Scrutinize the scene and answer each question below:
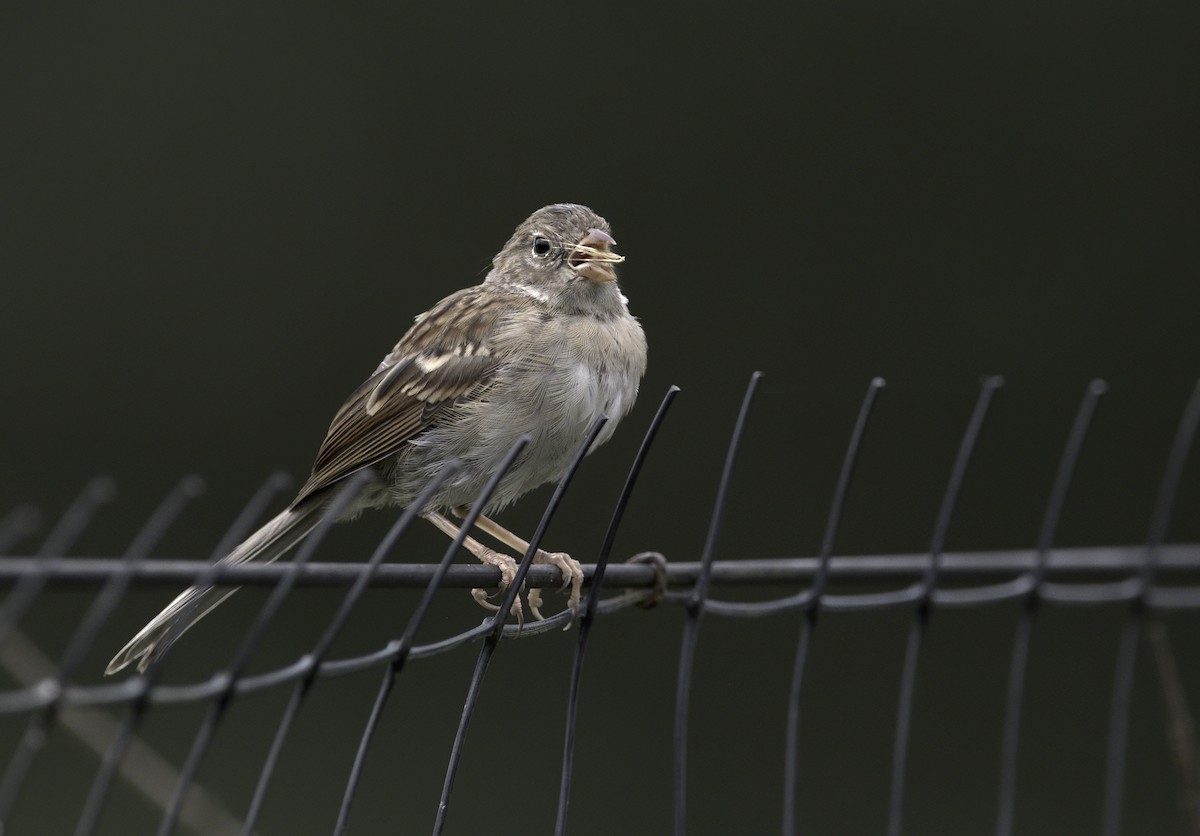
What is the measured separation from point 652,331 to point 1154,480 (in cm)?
200

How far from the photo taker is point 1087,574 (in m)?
1.85

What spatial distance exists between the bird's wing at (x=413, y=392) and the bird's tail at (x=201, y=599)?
0.07m

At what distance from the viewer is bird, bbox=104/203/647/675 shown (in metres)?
3.26

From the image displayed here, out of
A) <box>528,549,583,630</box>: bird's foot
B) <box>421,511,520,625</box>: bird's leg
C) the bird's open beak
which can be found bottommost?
<box>421,511,520,625</box>: bird's leg

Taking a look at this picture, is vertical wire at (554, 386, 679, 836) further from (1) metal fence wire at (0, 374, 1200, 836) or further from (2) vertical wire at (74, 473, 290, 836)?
(2) vertical wire at (74, 473, 290, 836)

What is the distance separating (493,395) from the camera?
3309 mm

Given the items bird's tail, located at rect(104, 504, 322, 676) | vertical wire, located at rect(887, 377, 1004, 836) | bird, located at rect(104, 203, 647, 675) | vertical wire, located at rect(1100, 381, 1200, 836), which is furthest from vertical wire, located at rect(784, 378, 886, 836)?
bird, located at rect(104, 203, 647, 675)

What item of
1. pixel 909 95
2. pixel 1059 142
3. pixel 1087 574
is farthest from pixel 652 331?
pixel 1087 574

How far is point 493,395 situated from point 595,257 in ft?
1.52

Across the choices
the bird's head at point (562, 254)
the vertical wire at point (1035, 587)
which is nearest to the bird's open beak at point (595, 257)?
the bird's head at point (562, 254)

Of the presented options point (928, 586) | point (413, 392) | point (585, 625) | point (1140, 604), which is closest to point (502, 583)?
point (585, 625)

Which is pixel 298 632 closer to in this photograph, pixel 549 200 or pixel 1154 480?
pixel 549 200

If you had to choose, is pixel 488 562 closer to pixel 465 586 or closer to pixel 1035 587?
pixel 465 586

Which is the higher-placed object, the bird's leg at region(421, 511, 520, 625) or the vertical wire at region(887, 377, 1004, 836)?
the vertical wire at region(887, 377, 1004, 836)
